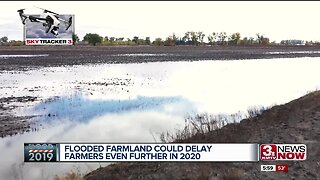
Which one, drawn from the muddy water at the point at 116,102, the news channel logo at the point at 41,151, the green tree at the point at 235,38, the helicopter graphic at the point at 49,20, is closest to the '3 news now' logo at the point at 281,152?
the muddy water at the point at 116,102

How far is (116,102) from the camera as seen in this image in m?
23.9

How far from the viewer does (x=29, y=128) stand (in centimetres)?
1717

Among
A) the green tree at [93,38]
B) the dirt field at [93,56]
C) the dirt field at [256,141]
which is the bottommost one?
the dirt field at [256,141]

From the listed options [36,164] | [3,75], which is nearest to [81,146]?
[36,164]

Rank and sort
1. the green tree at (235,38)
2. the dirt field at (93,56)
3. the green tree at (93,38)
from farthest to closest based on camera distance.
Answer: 1. the green tree at (235,38)
2. the green tree at (93,38)
3. the dirt field at (93,56)

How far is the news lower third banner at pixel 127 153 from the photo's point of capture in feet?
36.4

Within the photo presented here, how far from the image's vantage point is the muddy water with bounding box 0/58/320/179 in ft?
51.8

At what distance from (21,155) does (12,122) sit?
4.39m

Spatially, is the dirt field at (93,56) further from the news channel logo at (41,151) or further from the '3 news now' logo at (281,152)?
the '3 news now' logo at (281,152)

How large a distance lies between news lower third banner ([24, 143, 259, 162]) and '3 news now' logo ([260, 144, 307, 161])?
1.99 feet

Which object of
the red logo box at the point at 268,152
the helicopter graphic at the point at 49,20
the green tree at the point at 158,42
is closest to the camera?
the red logo box at the point at 268,152

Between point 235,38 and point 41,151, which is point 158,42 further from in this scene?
point 41,151

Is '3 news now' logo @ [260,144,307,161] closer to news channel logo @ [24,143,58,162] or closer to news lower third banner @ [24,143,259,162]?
news lower third banner @ [24,143,259,162]

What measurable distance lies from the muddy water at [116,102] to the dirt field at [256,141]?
255 centimetres
